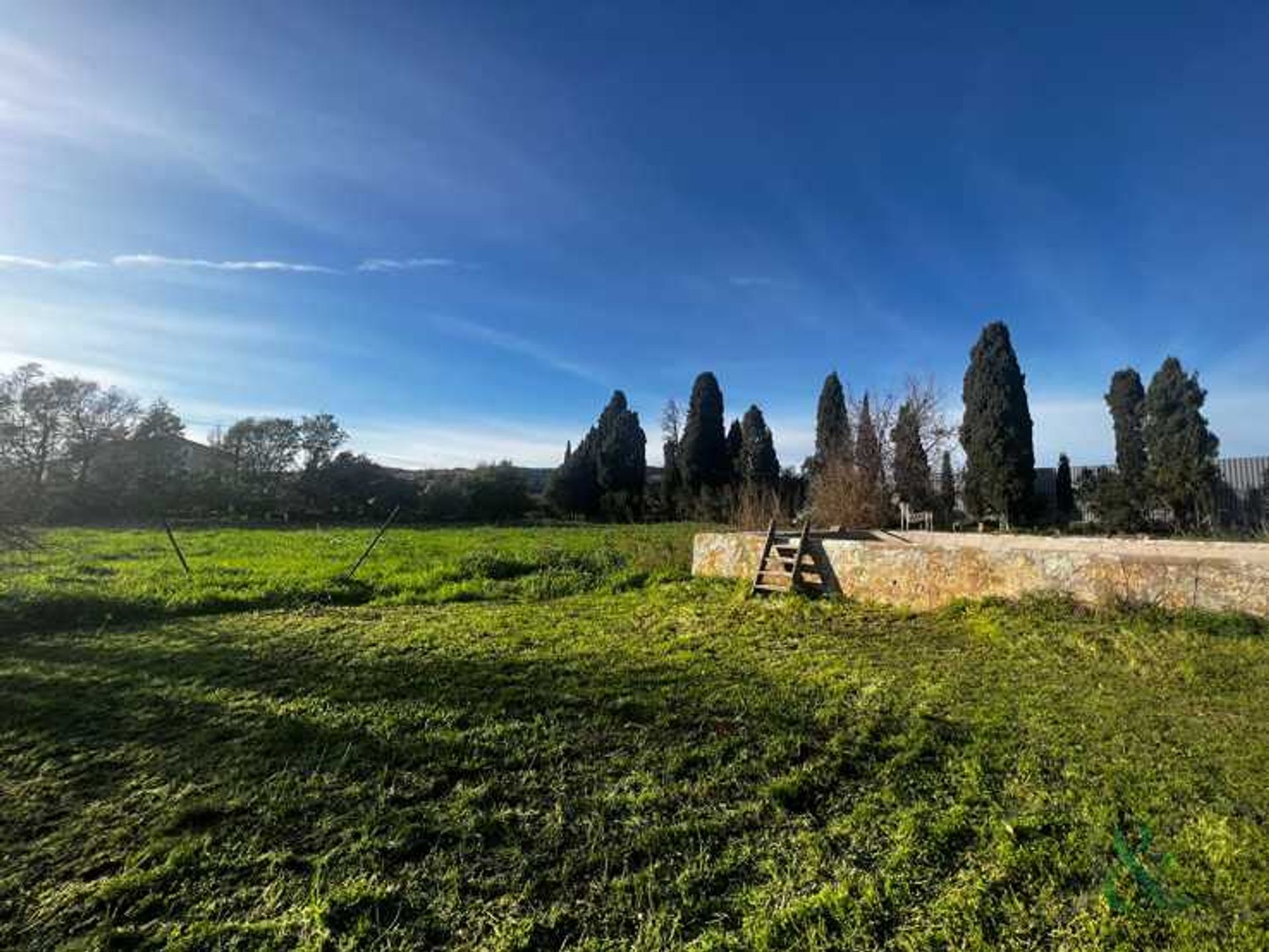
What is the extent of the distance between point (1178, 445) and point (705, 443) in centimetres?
1763

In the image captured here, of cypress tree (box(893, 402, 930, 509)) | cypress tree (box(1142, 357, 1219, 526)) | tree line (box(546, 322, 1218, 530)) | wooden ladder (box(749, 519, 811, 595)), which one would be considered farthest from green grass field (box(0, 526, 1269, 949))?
cypress tree (box(1142, 357, 1219, 526))

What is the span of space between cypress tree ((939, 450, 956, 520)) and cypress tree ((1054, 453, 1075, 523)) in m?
3.08

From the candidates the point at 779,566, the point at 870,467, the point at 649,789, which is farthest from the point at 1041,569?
the point at 870,467

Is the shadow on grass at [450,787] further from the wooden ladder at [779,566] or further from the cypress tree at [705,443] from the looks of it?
the cypress tree at [705,443]

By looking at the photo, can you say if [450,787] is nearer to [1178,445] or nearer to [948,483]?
[948,483]

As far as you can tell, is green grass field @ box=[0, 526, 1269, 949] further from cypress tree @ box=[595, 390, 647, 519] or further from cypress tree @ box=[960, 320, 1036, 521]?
cypress tree @ box=[595, 390, 647, 519]

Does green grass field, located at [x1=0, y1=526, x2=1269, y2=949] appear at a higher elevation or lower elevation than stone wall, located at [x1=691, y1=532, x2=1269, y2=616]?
lower

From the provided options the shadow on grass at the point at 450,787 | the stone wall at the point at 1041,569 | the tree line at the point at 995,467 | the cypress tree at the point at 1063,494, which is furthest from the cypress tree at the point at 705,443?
the shadow on grass at the point at 450,787

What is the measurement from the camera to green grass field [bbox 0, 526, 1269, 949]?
1.72 m

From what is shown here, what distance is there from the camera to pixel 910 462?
16.2 meters

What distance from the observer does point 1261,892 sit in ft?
5.72

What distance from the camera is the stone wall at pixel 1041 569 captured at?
4.77 m

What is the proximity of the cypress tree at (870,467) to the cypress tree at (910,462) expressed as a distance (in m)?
0.89

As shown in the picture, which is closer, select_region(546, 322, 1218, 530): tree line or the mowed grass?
the mowed grass
